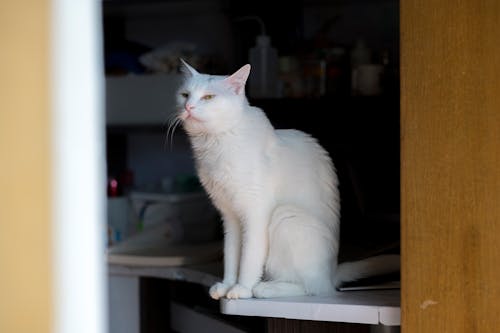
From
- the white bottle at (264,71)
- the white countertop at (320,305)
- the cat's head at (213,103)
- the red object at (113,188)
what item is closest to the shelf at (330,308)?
the white countertop at (320,305)

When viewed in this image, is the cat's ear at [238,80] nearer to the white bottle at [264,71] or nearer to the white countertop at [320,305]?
the white countertop at [320,305]

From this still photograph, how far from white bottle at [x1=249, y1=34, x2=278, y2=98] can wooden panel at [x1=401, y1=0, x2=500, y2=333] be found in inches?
41.7

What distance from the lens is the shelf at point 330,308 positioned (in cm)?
129

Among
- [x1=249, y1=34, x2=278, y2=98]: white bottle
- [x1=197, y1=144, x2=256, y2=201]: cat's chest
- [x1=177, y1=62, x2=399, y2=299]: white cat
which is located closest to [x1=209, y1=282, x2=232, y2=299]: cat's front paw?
[x1=177, y1=62, x2=399, y2=299]: white cat

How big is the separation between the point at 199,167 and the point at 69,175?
1.89 ft

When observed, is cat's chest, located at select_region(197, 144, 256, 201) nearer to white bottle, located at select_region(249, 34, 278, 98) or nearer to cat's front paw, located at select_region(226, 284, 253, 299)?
cat's front paw, located at select_region(226, 284, 253, 299)

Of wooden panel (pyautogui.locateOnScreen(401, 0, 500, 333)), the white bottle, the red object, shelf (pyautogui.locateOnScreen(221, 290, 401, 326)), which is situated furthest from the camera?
the red object

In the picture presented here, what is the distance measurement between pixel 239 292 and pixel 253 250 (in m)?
0.09

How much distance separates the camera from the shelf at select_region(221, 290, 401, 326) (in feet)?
4.23

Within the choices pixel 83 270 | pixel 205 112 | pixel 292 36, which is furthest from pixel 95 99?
pixel 292 36

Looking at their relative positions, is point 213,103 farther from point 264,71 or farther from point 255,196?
point 264,71

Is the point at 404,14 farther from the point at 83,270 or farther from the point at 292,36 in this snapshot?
the point at 292,36

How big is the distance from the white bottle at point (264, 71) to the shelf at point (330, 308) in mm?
1001

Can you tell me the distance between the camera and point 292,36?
2490mm
